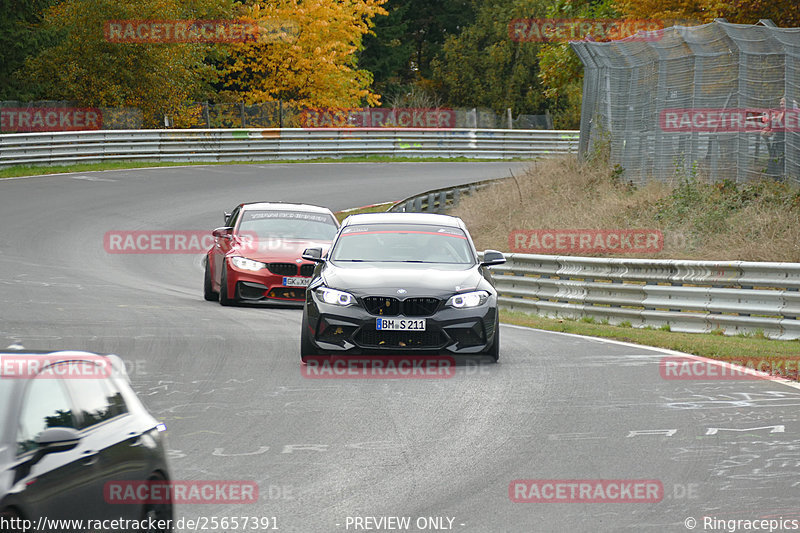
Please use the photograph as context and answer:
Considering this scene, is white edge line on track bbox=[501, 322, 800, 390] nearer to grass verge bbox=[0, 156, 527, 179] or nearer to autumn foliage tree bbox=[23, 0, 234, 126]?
grass verge bbox=[0, 156, 527, 179]

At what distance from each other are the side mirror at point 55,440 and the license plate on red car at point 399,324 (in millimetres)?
6694

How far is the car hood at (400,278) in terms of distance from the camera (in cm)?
1223

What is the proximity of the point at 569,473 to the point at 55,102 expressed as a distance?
37818 millimetres

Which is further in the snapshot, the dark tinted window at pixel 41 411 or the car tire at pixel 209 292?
the car tire at pixel 209 292

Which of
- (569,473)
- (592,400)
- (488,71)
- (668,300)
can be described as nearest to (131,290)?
(668,300)

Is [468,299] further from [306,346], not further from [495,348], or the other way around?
[306,346]

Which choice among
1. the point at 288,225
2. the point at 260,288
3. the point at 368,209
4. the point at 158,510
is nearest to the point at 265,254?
the point at 260,288

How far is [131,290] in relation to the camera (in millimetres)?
19859

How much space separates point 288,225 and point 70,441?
14.1 meters

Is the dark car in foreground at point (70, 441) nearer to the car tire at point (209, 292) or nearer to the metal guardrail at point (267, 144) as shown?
the car tire at point (209, 292)

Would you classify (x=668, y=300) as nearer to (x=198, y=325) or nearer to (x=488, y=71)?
(x=198, y=325)

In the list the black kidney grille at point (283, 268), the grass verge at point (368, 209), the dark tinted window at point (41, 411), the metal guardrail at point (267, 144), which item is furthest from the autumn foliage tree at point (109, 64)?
the dark tinted window at point (41, 411)

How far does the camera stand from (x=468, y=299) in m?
12.4

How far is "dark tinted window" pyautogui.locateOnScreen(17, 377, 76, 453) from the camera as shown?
17.1ft
